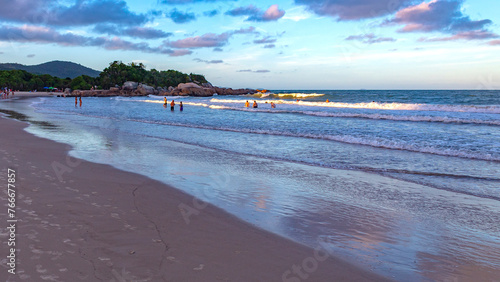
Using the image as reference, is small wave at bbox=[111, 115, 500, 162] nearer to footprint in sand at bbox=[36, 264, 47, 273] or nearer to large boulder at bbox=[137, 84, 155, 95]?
footprint in sand at bbox=[36, 264, 47, 273]

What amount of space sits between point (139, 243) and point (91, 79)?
159383 mm

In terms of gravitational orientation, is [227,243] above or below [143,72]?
below

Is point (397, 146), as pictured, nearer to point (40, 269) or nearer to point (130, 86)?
point (40, 269)

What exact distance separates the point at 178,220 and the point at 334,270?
259 centimetres

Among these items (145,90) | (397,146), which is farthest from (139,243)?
(145,90)

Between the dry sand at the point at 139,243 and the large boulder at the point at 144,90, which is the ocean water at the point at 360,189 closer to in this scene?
the dry sand at the point at 139,243

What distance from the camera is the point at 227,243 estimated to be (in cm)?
472

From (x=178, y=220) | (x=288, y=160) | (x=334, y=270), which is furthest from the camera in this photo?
(x=288, y=160)

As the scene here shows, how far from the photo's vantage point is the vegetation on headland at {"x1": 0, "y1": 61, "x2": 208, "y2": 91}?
129 metres

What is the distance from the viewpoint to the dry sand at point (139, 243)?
373cm

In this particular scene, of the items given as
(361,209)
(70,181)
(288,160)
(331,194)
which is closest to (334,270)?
(361,209)

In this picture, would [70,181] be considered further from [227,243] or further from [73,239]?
[227,243]

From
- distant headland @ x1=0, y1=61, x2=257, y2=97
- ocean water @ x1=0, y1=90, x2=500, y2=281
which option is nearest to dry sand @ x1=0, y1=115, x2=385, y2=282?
ocean water @ x1=0, y1=90, x2=500, y2=281

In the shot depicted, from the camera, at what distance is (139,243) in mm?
4453
